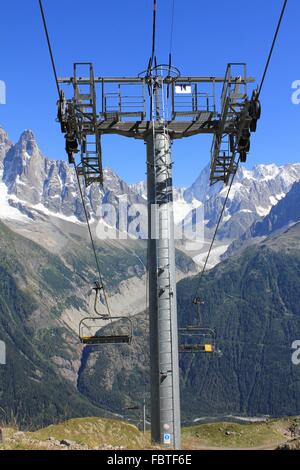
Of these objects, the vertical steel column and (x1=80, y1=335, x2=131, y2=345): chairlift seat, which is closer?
the vertical steel column

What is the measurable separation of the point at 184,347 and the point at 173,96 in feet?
60.8

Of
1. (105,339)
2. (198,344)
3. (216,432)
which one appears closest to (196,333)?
(198,344)

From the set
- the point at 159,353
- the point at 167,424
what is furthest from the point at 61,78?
the point at 167,424

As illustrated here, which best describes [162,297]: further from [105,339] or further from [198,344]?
[198,344]

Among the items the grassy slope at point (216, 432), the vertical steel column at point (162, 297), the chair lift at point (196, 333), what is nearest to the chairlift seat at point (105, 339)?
the chair lift at point (196, 333)

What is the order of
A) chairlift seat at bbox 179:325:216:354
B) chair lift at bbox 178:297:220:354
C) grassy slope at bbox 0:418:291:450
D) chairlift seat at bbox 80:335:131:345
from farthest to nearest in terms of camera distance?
1. grassy slope at bbox 0:418:291:450
2. chair lift at bbox 178:297:220:354
3. chairlift seat at bbox 179:325:216:354
4. chairlift seat at bbox 80:335:131:345

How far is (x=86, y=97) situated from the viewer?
995 inches

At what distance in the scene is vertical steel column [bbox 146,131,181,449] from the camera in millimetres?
24197

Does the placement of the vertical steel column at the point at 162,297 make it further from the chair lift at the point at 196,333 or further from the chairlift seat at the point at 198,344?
the chair lift at the point at 196,333

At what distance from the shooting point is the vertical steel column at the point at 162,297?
2420cm

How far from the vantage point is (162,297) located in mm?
25062

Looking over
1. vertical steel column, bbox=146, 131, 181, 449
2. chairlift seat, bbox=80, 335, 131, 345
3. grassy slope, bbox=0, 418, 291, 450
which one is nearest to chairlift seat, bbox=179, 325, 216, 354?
chairlift seat, bbox=80, 335, 131, 345

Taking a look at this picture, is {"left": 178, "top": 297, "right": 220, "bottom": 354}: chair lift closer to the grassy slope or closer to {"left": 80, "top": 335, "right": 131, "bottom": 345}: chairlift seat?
{"left": 80, "top": 335, "right": 131, "bottom": 345}: chairlift seat
